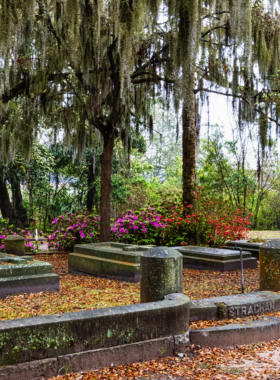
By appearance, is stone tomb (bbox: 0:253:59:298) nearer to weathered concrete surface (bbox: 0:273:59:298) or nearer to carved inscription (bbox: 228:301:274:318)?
weathered concrete surface (bbox: 0:273:59:298)

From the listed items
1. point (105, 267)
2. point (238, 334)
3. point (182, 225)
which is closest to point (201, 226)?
point (182, 225)

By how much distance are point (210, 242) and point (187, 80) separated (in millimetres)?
5066

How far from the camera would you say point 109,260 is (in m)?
7.48

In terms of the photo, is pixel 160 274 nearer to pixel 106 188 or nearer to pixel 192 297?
pixel 192 297

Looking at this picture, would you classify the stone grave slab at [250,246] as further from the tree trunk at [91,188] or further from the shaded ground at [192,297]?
the tree trunk at [91,188]

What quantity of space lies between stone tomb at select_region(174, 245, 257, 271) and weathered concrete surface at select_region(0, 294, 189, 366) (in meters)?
4.38

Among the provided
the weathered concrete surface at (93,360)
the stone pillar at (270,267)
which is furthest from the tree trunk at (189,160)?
the weathered concrete surface at (93,360)

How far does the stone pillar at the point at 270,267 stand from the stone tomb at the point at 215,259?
2.52 meters

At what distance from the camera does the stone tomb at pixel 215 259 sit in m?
7.90

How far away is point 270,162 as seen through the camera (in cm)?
2073

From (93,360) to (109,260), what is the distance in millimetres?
4412

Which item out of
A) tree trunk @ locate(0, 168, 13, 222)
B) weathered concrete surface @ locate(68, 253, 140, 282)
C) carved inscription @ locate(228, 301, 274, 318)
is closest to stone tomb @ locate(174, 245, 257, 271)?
weathered concrete surface @ locate(68, 253, 140, 282)

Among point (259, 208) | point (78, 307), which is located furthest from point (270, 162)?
point (78, 307)

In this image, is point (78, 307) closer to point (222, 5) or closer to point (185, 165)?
point (185, 165)
